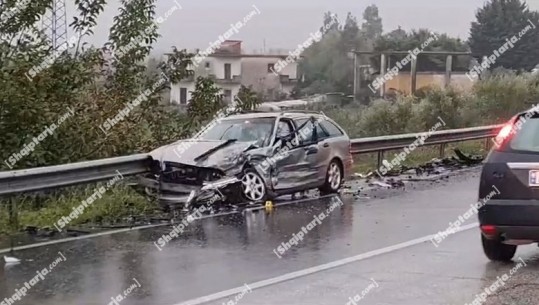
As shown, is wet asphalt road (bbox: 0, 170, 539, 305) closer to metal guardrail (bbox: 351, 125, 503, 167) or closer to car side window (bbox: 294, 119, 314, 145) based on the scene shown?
car side window (bbox: 294, 119, 314, 145)

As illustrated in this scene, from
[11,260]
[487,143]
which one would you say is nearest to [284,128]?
[11,260]

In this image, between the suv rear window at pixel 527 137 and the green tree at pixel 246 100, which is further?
the green tree at pixel 246 100

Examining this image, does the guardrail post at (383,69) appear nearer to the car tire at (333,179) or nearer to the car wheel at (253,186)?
the car tire at (333,179)

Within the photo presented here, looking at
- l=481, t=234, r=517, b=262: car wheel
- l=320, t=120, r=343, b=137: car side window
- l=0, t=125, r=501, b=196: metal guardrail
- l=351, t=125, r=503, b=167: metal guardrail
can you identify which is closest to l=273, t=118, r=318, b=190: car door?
l=320, t=120, r=343, b=137: car side window

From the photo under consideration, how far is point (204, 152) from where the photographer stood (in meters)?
13.1

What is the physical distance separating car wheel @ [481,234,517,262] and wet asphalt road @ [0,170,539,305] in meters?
0.10

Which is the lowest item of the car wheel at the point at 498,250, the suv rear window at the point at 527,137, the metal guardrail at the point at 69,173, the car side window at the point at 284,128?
the car wheel at the point at 498,250

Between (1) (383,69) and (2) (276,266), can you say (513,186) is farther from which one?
(1) (383,69)

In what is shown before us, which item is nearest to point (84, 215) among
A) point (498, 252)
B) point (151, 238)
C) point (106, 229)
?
point (106, 229)

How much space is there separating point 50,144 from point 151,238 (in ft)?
16.3

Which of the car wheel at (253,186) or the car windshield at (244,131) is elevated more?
the car windshield at (244,131)

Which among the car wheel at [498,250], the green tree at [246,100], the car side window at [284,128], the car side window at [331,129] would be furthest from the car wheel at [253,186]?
the car wheel at [498,250]

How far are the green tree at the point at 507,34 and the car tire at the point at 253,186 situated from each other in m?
29.3

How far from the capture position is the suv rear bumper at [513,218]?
824cm
